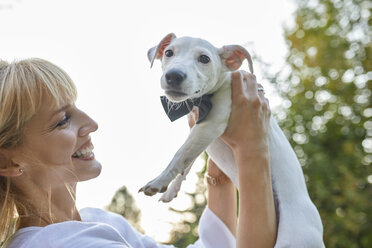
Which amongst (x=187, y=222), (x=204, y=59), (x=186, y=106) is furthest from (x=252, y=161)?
(x=187, y=222)

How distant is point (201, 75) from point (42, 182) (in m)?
0.86

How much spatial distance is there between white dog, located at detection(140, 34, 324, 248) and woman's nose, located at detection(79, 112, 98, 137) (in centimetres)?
36

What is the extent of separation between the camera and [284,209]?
6.41 ft

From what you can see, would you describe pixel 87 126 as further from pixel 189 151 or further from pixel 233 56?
pixel 233 56

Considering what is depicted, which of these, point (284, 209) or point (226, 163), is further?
point (226, 163)

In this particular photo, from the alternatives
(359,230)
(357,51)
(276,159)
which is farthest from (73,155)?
(357,51)

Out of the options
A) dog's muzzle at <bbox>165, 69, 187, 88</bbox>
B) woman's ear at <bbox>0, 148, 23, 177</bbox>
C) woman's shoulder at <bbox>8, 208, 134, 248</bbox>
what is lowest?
woman's shoulder at <bbox>8, 208, 134, 248</bbox>

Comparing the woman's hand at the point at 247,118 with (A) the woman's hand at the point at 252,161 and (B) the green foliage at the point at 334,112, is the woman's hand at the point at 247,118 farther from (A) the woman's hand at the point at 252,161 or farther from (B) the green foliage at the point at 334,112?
(B) the green foliage at the point at 334,112

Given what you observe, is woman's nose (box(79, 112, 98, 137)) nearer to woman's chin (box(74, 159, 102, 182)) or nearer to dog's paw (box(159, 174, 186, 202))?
woman's chin (box(74, 159, 102, 182))

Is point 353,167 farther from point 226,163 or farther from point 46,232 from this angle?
point 46,232

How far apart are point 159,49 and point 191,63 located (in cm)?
29

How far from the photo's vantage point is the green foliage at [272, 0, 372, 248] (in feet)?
18.2

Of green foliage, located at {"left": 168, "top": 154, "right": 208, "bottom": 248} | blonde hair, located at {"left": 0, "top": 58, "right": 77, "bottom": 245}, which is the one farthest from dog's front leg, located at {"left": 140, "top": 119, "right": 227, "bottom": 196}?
green foliage, located at {"left": 168, "top": 154, "right": 208, "bottom": 248}

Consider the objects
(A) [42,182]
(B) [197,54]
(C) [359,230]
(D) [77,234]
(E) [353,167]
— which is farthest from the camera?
(E) [353,167]
